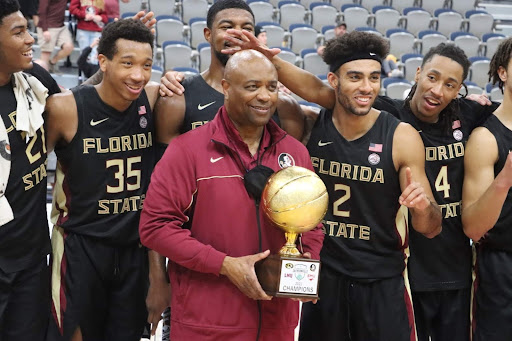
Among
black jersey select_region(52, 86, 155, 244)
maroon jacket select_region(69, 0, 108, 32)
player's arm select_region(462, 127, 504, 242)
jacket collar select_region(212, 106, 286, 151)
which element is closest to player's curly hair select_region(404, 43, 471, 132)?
player's arm select_region(462, 127, 504, 242)

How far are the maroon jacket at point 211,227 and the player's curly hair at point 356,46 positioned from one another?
908mm

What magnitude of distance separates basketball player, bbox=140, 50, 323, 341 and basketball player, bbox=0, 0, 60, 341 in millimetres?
828

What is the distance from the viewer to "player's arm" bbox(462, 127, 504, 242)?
10.6ft

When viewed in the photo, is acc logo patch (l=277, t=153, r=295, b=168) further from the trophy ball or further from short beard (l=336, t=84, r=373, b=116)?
short beard (l=336, t=84, r=373, b=116)

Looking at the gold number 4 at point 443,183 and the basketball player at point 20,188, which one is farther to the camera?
the gold number 4 at point 443,183

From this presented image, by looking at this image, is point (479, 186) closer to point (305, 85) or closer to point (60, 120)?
point (305, 85)

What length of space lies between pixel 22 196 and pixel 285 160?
1.30 meters

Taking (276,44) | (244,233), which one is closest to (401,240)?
(244,233)

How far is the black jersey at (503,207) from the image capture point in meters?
3.48

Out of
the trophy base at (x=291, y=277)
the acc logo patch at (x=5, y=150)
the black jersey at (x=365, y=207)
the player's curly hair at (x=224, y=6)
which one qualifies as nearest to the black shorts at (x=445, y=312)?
the black jersey at (x=365, y=207)

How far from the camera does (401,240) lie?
3340mm

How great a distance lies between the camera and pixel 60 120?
3.33 metres

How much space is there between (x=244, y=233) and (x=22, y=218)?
1.18 metres

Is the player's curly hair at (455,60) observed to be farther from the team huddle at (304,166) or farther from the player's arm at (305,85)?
the player's arm at (305,85)
